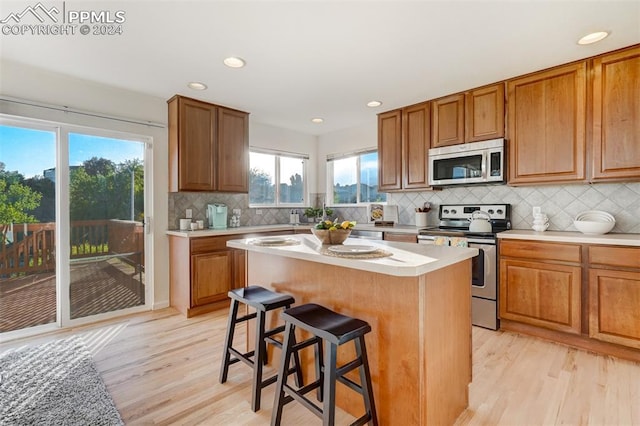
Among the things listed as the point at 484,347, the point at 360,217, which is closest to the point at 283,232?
the point at 360,217

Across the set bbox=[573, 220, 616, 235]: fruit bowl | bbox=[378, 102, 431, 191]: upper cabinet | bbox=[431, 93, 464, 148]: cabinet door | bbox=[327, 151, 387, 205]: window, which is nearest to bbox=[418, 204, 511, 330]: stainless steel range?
bbox=[573, 220, 616, 235]: fruit bowl

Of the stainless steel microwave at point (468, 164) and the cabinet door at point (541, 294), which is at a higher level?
the stainless steel microwave at point (468, 164)

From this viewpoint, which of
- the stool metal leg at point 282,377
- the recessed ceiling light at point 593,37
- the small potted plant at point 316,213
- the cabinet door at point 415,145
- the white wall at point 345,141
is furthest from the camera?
the small potted plant at point 316,213

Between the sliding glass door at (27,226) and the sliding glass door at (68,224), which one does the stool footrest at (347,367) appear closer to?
the sliding glass door at (68,224)

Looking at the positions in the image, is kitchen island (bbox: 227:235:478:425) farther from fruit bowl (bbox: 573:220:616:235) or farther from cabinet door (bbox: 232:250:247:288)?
cabinet door (bbox: 232:250:247:288)

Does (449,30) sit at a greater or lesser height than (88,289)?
greater

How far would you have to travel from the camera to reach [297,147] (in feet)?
16.9

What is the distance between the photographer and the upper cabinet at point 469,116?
3146 millimetres

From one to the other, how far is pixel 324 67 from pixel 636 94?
98.8 inches

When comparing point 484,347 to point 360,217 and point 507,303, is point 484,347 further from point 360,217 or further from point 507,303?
point 360,217

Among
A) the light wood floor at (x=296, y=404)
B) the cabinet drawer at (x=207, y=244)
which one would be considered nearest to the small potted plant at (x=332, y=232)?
the light wood floor at (x=296, y=404)

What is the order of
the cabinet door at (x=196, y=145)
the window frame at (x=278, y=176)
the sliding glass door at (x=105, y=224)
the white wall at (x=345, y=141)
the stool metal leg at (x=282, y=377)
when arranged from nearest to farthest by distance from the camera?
the stool metal leg at (x=282, y=377), the sliding glass door at (x=105, y=224), the cabinet door at (x=196, y=145), the white wall at (x=345, y=141), the window frame at (x=278, y=176)

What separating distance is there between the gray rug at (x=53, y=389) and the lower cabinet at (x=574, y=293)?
316cm

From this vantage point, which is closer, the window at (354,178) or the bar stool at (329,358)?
the bar stool at (329,358)
